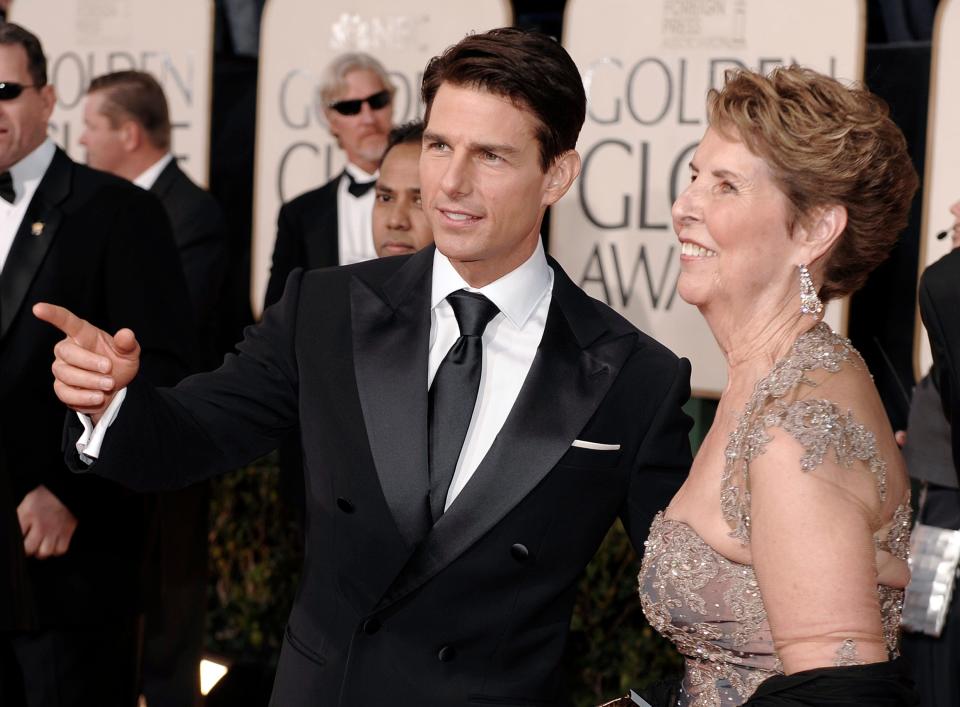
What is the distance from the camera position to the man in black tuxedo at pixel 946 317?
11.9 feet

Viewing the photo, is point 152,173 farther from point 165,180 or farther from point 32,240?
point 32,240

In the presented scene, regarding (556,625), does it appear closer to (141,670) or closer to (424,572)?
(424,572)

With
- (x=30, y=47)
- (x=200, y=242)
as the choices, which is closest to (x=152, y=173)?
(x=200, y=242)

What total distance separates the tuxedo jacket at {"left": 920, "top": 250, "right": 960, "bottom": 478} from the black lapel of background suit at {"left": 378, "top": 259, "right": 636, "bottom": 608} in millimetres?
1258

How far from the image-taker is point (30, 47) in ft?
14.2

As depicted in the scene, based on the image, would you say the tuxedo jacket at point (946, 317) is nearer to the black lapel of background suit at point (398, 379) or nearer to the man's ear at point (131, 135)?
the black lapel of background suit at point (398, 379)

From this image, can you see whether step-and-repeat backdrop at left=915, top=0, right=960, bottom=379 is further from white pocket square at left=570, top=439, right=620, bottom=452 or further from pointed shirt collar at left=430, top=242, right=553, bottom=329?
white pocket square at left=570, top=439, right=620, bottom=452

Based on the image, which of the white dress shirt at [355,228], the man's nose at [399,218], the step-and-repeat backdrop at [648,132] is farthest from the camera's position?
the white dress shirt at [355,228]

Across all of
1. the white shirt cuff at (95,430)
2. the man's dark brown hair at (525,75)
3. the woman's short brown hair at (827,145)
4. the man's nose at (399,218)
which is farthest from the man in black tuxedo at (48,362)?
the woman's short brown hair at (827,145)

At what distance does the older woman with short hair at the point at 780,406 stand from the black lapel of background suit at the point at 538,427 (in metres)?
0.29

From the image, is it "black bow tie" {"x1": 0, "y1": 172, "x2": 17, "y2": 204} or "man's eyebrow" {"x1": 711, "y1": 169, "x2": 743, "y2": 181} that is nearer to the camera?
"man's eyebrow" {"x1": 711, "y1": 169, "x2": 743, "y2": 181}

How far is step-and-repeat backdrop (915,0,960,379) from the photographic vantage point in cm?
475

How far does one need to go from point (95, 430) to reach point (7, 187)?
1932 millimetres

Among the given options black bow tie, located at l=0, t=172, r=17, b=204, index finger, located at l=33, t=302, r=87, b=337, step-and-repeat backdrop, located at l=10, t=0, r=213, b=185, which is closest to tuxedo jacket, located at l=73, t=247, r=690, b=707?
index finger, located at l=33, t=302, r=87, b=337
